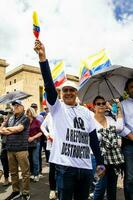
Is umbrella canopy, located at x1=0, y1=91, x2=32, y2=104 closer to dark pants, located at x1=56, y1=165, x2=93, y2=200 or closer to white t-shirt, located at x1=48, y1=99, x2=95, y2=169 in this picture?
white t-shirt, located at x1=48, y1=99, x2=95, y2=169

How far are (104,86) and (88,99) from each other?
1.16ft

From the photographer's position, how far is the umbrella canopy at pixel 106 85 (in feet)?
16.7

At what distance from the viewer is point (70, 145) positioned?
3.43 m

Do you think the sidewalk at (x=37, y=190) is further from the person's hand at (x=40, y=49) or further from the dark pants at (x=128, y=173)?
the person's hand at (x=40, y=49)

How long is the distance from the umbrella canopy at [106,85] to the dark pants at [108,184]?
1.14 meters

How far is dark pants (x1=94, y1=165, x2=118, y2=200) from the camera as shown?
4.76 meters

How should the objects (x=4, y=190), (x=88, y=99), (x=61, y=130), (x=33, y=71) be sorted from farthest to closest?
(x=33, y=71) < (x=4, y=190) < (x=88, y=99) < (x=61, y=130)

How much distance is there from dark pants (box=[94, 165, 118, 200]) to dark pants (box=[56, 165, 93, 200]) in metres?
1.25

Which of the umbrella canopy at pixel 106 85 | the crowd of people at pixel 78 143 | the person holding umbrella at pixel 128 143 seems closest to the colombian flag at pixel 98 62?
the crowd of people at pixel 78 143

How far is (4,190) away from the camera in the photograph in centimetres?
736

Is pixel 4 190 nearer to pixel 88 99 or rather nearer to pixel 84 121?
pixel 88 99

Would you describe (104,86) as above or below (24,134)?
above

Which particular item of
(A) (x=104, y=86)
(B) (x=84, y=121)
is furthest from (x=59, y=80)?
(B) (x=84, y=121)

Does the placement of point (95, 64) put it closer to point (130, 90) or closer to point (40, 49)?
point (130, 90)
